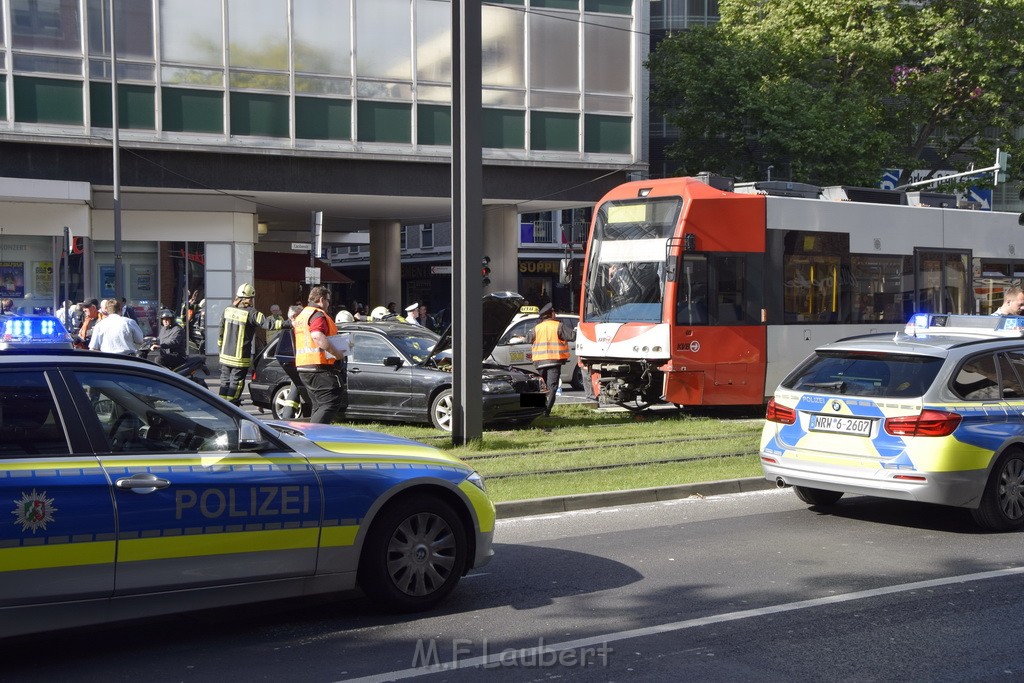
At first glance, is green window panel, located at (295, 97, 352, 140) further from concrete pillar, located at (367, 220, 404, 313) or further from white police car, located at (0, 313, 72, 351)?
white police car, located at (0, 313, 72, 351)

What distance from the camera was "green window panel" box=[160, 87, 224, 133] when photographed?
24641 millimetres

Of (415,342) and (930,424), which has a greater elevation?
(415,342)

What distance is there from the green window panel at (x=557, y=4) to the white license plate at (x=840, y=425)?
2044cm

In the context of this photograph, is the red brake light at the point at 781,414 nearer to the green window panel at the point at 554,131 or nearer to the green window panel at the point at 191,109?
the green window panel at the point at 191,109

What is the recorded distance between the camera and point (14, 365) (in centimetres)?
536

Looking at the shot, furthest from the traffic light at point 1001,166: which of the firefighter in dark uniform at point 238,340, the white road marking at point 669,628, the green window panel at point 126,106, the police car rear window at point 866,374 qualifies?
the white road marking at point 669,628

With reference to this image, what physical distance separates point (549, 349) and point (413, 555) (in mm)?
10386

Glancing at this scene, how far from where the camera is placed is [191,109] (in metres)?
24.7

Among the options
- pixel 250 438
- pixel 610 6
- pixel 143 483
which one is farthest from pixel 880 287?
pixel 143 483

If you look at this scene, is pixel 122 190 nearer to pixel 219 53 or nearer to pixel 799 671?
pixel 219 53

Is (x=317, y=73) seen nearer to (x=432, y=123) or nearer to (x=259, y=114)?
(x=259, y=114)

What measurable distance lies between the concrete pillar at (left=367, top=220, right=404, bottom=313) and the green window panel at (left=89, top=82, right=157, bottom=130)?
898cm

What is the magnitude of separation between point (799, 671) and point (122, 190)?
2298 centimetres

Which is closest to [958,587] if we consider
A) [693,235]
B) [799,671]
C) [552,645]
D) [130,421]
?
[799,671]
